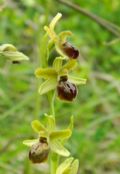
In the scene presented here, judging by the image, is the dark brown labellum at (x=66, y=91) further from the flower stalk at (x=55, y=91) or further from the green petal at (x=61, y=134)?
the green petal at (x=61, y=134)

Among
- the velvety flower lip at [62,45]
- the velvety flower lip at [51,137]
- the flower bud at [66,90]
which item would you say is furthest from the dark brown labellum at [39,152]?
the velvety flower lip at [62,45]

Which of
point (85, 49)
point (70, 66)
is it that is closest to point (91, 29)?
point (85, 49)

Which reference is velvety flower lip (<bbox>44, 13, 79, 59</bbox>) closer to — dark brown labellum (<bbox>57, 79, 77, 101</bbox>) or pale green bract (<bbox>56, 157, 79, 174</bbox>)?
dark brown labellum (<bbox>57, 79, 77, 101</bbox>)

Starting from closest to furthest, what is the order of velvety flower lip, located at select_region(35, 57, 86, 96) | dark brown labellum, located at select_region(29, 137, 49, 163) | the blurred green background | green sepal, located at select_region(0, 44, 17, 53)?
dark brown labellum, located at select_region(29, 137, 49, 163), velvety flower lip, located at select_region(35, 57, 86, 96), green sepal, located at select_region(0, 44, 17, 53), the blurred green background

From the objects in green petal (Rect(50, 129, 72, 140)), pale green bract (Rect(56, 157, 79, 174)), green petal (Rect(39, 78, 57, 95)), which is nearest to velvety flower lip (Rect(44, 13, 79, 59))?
green petal (Rect(39, 78, 57, 95))

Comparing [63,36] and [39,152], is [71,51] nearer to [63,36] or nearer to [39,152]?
[63,36]

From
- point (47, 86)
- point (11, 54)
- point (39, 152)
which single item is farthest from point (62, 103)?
point (39, 152)
